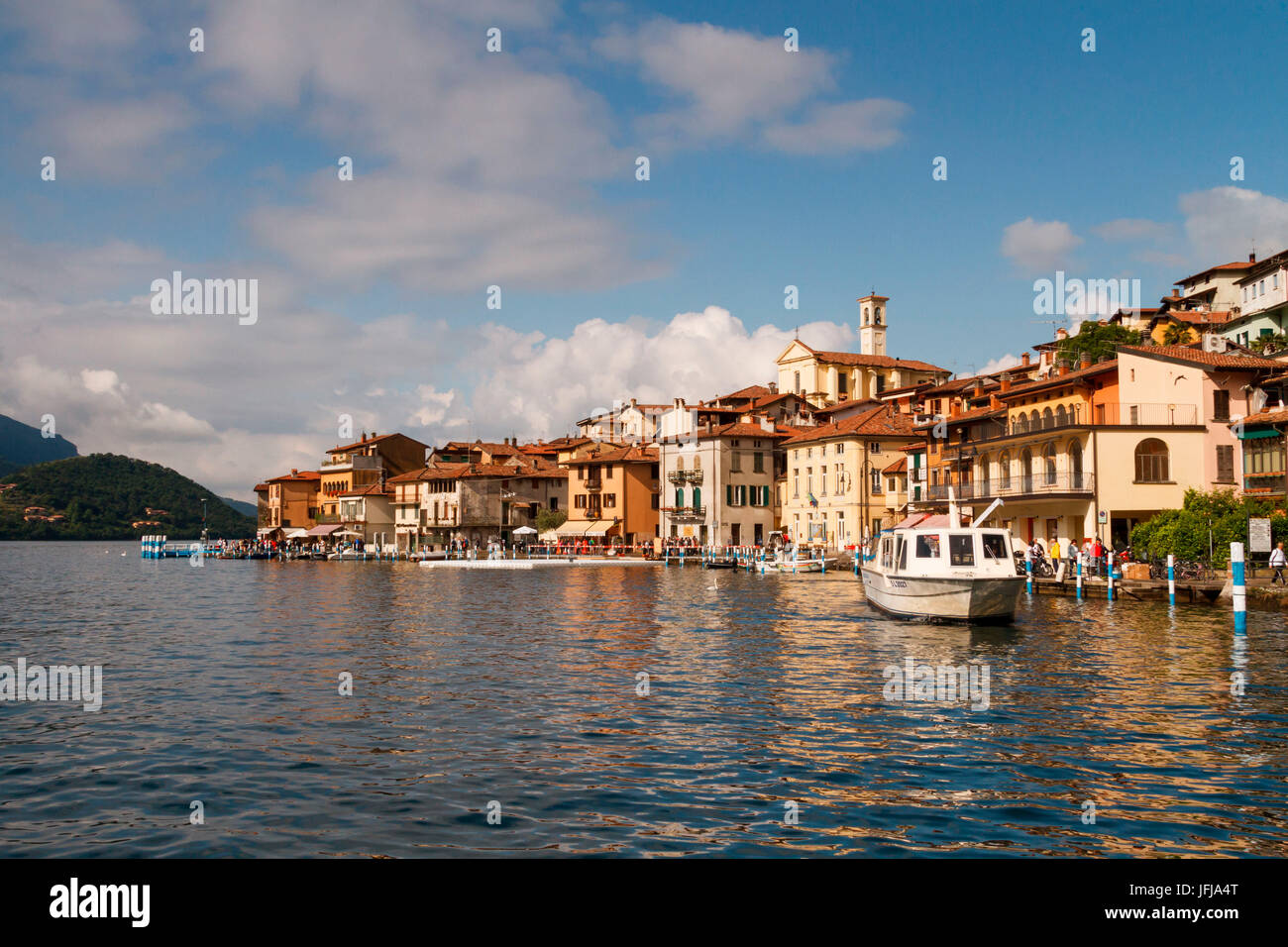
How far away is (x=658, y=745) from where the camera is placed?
15336mm

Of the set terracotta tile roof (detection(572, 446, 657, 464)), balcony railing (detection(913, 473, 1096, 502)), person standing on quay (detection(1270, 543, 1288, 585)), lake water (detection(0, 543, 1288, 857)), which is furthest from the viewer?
terracotta tile roof (detection(572, 446, 657, 464))

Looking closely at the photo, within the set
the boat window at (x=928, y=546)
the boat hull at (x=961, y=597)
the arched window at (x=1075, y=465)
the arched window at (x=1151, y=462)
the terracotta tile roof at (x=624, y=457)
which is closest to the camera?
the boat hull at (x=961, y=597)

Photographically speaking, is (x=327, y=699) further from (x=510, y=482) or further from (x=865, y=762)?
(x=510, y=482)

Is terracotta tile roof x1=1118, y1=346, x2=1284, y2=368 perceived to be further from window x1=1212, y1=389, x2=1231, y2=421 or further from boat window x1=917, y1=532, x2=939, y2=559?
boat window x1=917, y1=532, x2=939, y2=559

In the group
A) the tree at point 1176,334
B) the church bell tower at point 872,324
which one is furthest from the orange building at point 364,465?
the tree at point 1176,334

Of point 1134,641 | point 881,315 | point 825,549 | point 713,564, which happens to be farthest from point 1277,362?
point 881,315

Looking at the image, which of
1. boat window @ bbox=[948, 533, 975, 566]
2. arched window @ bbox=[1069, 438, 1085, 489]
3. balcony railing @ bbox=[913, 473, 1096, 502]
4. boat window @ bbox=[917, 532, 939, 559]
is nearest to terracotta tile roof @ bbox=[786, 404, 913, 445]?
balcony railing @ bbox=[913, 473, 1096, 502]

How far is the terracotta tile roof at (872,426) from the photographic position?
8056cm

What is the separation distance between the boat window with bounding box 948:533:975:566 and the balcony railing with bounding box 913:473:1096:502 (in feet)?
75.1

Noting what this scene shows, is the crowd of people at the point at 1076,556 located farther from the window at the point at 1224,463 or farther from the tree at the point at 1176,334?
the tree at the point at 1176,334

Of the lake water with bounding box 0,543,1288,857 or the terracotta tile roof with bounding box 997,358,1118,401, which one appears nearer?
the lake water with bounding box 0,543,1288,857

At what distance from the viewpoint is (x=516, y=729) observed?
16609mm

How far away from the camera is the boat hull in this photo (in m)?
30.5

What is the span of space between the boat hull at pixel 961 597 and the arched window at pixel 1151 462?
23.2m
